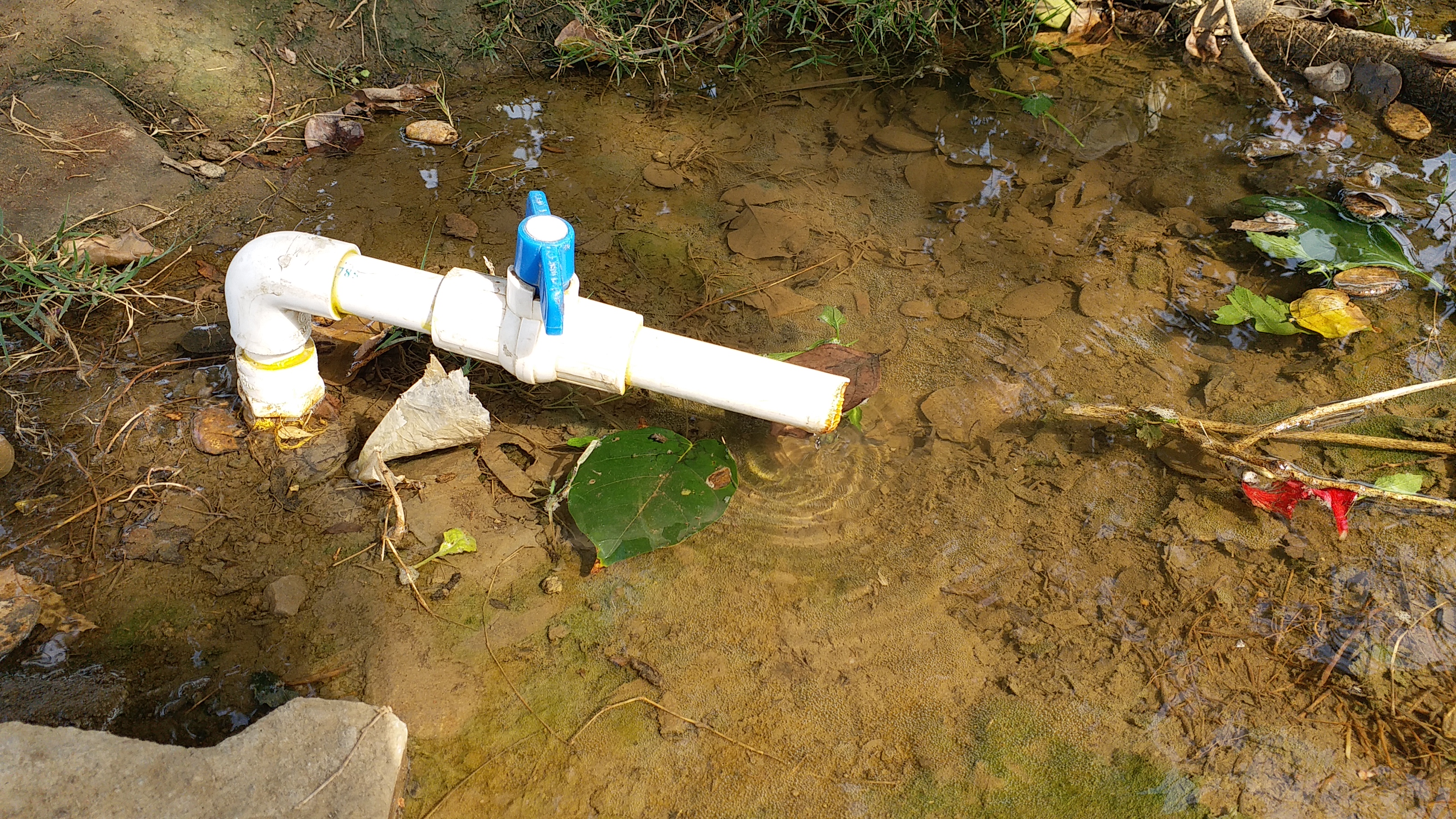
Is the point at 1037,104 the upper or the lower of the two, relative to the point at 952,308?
upper

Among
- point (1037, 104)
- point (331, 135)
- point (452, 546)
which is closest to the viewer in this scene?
point (452, 546)

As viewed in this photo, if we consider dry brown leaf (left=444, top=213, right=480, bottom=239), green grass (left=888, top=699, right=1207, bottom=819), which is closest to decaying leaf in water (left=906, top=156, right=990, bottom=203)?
dry brown leaf (left=444, top=213, right=480, bottom=239)

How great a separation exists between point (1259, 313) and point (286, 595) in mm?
2679

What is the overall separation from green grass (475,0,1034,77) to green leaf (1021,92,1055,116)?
0.43 m

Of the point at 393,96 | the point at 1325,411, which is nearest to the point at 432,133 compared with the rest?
the point at 393,96

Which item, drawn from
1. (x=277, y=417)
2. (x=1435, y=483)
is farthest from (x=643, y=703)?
(x=1435, y=483)

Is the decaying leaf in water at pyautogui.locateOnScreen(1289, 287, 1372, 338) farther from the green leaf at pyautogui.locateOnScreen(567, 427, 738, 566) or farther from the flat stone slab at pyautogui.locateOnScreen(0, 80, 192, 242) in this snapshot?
the flat stone slab at pyautogui.locateOnScreen(0, 80, 192, 242)

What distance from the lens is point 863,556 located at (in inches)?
75.4

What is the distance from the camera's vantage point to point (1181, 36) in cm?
379

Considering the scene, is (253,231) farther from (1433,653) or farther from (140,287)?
(1433,653)

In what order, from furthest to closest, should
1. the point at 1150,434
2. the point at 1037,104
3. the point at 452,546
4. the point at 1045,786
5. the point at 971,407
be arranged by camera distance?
the point at 1037,104
the point at 971,407
the point at 1150,434
the point at 452,546
the point at 1045,786

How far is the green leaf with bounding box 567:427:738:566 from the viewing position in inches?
72.8

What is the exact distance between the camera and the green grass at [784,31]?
136 inches

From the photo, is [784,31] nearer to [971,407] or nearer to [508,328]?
[971,407]
